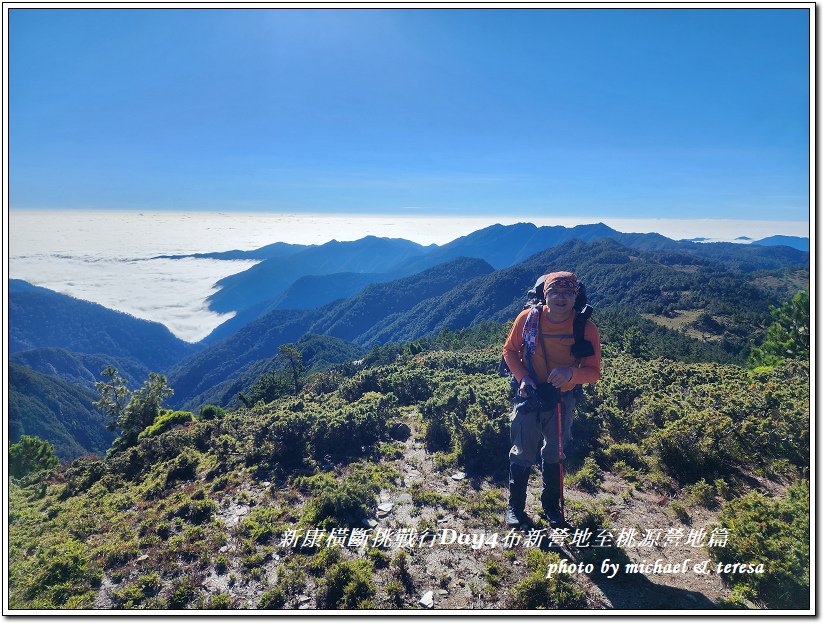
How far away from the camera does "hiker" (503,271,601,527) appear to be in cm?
514

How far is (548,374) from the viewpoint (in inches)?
210

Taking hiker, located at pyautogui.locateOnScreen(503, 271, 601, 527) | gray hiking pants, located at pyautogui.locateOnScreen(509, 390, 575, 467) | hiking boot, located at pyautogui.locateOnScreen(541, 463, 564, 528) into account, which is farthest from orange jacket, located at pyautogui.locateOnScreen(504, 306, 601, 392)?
hiking boot, located at pyautogui.locateOnScreen(541, 463, 564, 528)

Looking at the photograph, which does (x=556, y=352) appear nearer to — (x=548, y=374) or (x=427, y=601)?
(x=548, y=374)

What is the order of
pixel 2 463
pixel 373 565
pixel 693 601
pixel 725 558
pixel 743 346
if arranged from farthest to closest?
pixel 743 346 → pixel 2 463 → pixel 373 565 → pixel 725 558 → pixel 693 601

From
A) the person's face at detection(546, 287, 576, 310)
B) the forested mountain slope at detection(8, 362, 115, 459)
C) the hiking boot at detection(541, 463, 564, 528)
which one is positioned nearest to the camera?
the person's face at detection(546, 287, 576, 310)

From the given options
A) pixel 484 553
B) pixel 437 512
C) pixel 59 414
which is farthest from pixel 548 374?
pixel 59 414

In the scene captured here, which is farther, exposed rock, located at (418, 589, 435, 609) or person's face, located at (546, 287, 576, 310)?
person's face, located at (546, 287, 576, 310)

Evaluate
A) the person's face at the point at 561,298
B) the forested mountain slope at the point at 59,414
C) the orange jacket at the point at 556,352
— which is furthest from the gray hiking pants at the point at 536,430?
the forested mountain slope at the point at 59,414

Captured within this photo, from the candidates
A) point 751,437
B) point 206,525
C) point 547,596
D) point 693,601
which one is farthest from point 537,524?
point 206,525

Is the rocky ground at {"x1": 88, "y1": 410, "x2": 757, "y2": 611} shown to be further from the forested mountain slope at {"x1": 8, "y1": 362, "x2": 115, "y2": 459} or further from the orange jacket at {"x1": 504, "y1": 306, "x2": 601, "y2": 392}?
the forested mountain slope at {"x1": 8, "y1": 362, "x2": 115, "y2": 459}
